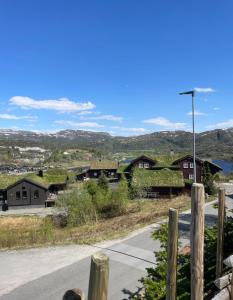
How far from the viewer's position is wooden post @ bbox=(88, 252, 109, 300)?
269 cm

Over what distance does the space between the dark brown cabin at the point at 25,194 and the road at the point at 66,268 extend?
38847 mm

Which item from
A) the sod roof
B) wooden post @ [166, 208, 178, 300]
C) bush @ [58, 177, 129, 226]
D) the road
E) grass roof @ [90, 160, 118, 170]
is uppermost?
grass roof @ [90, 160, 118, 170]

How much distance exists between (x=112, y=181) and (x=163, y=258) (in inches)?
2667

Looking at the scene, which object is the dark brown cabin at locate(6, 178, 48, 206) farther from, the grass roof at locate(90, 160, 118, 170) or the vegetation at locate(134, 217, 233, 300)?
the vegetation at locate(134, 217, 233, 300)

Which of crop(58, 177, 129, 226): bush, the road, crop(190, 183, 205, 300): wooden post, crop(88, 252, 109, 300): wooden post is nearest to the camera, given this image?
crop(88, 252, 109, 300): wooden post

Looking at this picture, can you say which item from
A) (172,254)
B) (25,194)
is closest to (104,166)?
(25,194)

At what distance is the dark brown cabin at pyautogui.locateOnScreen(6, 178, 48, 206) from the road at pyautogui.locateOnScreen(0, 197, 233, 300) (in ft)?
127

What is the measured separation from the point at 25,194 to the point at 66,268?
44.6 metres

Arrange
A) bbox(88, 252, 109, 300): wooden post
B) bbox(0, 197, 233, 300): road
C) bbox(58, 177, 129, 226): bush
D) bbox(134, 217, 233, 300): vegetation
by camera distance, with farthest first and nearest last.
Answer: bbox(58, 177, 129, 226): bush
bbox(0, 197, 233, 300): road
bbox(134, 217, 233, 300): vegetation
bbox(88, 252, 109, 300): wooden post

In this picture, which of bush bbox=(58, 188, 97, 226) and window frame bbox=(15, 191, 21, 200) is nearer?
bush bbox=(58, 188, 97, 226)

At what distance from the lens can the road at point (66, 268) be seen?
1544 centimetres

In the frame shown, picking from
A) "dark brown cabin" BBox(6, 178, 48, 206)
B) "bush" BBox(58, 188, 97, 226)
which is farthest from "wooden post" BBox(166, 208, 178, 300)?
"dark brown cabin" BBox(6, 178, 48, 206)

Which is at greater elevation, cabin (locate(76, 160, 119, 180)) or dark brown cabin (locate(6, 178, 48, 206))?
cabin (locate(76, 160, 119, 180))

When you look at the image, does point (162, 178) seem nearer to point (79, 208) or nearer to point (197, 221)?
point (79, 208)
